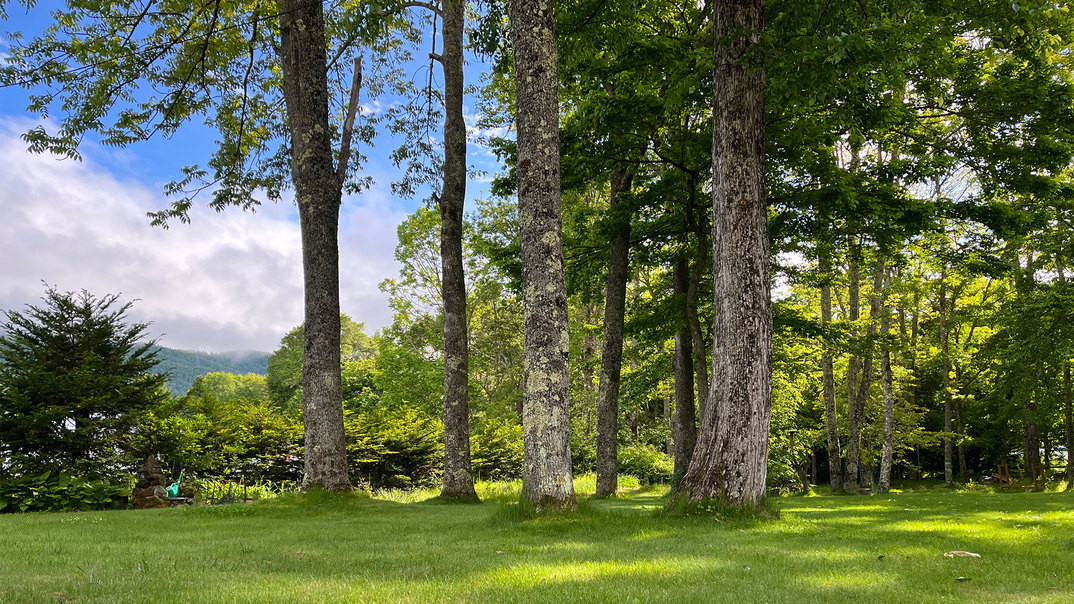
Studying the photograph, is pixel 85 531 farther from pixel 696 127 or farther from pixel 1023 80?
pixel 1023 80

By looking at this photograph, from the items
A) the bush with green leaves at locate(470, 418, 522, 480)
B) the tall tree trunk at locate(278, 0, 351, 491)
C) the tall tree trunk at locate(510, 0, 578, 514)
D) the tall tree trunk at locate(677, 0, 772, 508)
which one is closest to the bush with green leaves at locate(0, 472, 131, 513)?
the tall tree trunk at locate(278, 0, 351, 491)

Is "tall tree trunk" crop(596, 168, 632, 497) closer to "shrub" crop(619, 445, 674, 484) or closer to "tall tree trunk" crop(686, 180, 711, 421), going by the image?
"tall tree trunk" crop(686, 180, 711, 421)

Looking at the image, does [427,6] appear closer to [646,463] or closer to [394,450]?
[394,450]

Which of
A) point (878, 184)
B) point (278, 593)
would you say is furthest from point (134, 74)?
point (878, 184)

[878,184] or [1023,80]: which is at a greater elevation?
[1023,80]

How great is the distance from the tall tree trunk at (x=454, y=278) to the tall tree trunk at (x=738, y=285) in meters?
5.98

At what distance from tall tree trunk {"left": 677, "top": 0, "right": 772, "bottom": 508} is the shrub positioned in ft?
55.8

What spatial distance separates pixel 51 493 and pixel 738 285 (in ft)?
45.9

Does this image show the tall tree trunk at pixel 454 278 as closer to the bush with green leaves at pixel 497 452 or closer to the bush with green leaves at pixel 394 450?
the bush with green leaves at pixel 394 450

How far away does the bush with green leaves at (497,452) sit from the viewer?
22848 mm

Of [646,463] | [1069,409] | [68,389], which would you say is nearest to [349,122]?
[68,389]

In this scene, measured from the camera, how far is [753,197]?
27.4 ft

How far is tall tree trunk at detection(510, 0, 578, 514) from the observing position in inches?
297

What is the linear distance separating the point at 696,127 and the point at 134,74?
12266mm
